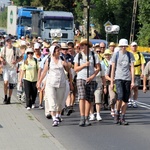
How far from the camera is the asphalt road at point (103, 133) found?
1125 cm

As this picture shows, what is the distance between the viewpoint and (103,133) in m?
12.7

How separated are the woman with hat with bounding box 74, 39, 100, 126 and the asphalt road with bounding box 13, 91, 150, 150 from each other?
393 mm

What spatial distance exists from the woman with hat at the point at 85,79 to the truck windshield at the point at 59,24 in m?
33.0

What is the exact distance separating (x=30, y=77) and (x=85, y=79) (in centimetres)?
340

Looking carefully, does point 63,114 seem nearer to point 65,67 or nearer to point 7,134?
point 65,67

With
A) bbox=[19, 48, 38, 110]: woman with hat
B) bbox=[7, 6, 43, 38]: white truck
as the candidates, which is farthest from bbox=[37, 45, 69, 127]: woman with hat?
bbox=[7, 6, 43, 38]: white truck

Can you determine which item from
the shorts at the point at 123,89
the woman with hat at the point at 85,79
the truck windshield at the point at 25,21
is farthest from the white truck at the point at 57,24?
the woman with hat at the point at 85,79

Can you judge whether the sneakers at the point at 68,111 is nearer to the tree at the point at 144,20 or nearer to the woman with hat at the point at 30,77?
the woman with hat at the point at 30,77

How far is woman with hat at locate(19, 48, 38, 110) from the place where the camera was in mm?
16734

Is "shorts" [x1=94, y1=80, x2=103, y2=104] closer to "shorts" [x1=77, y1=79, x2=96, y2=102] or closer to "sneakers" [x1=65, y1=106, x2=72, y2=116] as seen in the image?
"sneakers" [x1=65, y1=106, x2=72, y2=116]

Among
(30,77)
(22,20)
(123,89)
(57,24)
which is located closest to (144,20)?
(57,24)

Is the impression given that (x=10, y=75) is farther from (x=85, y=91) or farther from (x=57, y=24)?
(x=57, y=24)

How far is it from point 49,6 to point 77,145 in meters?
65.6

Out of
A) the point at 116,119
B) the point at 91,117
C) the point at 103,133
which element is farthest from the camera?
the point at 91,117
